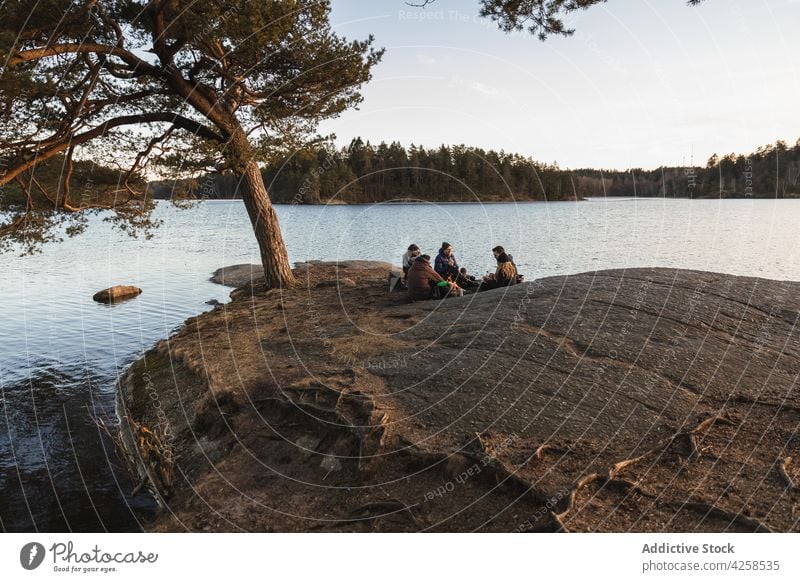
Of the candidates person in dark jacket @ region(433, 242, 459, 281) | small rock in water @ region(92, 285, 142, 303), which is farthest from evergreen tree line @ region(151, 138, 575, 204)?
person in dark jacket @ region(433, 242, 459, 281)

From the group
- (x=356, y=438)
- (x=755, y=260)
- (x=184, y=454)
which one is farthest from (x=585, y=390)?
(x=755, y=260)

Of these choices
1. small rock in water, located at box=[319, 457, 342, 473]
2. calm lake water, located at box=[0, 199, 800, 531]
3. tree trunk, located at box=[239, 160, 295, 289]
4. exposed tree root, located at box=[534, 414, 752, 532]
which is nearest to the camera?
exposed tree root, located at box=[534, 414, 752, 532]

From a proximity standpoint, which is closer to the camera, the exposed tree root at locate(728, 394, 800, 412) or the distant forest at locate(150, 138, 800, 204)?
the exposed tree root at locate(728, 394, 800, 412)

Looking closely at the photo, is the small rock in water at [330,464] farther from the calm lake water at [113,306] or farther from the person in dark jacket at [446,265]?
the person in dark jacket at [446,265]

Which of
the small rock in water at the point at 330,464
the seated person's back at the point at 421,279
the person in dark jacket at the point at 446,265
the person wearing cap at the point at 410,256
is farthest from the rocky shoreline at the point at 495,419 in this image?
the person wearing cap at the point at 410,256

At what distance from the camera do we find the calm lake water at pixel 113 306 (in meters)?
9.02

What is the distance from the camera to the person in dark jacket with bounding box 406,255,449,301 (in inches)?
620

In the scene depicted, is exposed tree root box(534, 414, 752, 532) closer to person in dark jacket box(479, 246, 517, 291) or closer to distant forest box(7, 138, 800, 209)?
person in dark jacket box(479, 246, 517, 291)

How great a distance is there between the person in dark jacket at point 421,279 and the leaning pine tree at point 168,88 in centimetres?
595

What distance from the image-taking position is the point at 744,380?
903 centimetres

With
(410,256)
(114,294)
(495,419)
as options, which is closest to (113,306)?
(114,294)

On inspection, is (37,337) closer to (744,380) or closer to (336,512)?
(336,512)

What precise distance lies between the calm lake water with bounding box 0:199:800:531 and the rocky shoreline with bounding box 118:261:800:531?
3.25 ft
